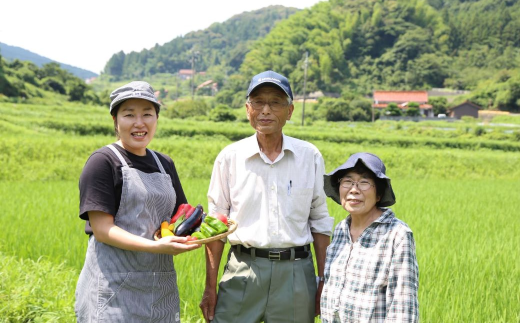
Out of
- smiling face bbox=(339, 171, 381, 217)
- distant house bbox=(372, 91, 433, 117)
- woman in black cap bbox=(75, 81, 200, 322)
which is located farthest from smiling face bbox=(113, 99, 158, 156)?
distant house bbox=(372, 91, 433, 117)

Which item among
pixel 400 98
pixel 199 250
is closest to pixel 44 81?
pixel 199 250

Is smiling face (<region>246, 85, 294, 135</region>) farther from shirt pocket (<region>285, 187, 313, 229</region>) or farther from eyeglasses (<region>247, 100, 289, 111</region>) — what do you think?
shirt pocket (<region>285, 187, 313, 229</region>)

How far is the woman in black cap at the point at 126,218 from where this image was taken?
190cm

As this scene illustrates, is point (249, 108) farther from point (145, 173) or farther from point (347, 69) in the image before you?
point (347, 69)

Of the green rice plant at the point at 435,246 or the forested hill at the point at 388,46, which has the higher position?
the forested hill at the point at 388,46

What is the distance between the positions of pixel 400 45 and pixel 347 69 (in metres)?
6.67

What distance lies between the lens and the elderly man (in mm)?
2188

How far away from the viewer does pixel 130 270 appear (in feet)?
6.56

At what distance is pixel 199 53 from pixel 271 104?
4769 inches

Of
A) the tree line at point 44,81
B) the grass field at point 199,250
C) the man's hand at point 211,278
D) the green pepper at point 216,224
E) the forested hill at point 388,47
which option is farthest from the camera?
the forested hill at point 388,47

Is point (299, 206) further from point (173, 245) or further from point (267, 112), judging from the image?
point (173, 245)

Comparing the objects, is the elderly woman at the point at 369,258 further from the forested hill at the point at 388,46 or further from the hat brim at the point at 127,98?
the forested hill at the point at 388,46

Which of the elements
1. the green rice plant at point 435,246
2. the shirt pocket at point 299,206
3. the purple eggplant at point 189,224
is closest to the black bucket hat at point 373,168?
the shirt pocket at point 299,206

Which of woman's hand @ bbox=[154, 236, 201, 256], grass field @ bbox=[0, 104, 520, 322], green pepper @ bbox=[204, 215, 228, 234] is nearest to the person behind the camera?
woman's hand @ bbox=[154, 236, 201, 256]
